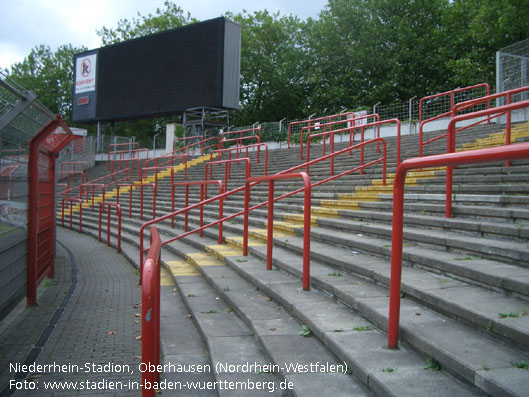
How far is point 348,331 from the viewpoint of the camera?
317cm

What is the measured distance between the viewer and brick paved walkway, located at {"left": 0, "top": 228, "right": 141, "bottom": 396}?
3.49 m

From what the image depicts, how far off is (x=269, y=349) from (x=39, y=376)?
1814mm

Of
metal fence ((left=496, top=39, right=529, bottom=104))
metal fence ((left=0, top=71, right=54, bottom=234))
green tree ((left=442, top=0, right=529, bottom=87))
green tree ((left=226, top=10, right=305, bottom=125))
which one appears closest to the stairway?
metal fence ((left=0, top=71, right=54, bottom=234))

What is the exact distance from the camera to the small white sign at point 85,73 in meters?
30.6

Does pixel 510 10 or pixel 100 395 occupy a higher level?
pixel 510 10

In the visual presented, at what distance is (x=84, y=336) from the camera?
14.6 feet

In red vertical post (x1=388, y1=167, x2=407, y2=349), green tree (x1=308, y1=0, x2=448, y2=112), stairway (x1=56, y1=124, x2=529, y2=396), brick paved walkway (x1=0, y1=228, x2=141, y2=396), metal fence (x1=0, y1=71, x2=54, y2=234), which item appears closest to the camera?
stairway (x1=56, y1=124, x2=529, y2=396)

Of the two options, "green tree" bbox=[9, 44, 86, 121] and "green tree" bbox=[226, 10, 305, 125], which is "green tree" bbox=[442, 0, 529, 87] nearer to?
"green tree" bbox=[226, 10, 305, 125]

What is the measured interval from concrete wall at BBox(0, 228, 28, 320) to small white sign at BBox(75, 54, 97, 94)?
27924mm

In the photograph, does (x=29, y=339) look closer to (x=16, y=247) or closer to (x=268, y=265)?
(x=16, y=247)

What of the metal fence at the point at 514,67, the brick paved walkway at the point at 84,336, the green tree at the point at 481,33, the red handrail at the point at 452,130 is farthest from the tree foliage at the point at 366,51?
the brick paved walkway at the point at 84,336

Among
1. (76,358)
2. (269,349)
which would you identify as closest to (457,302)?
(269,349)

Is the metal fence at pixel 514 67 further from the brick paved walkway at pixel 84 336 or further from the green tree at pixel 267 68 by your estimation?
the green tree at pixel 267 68

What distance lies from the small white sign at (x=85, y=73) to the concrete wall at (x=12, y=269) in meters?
27.9
